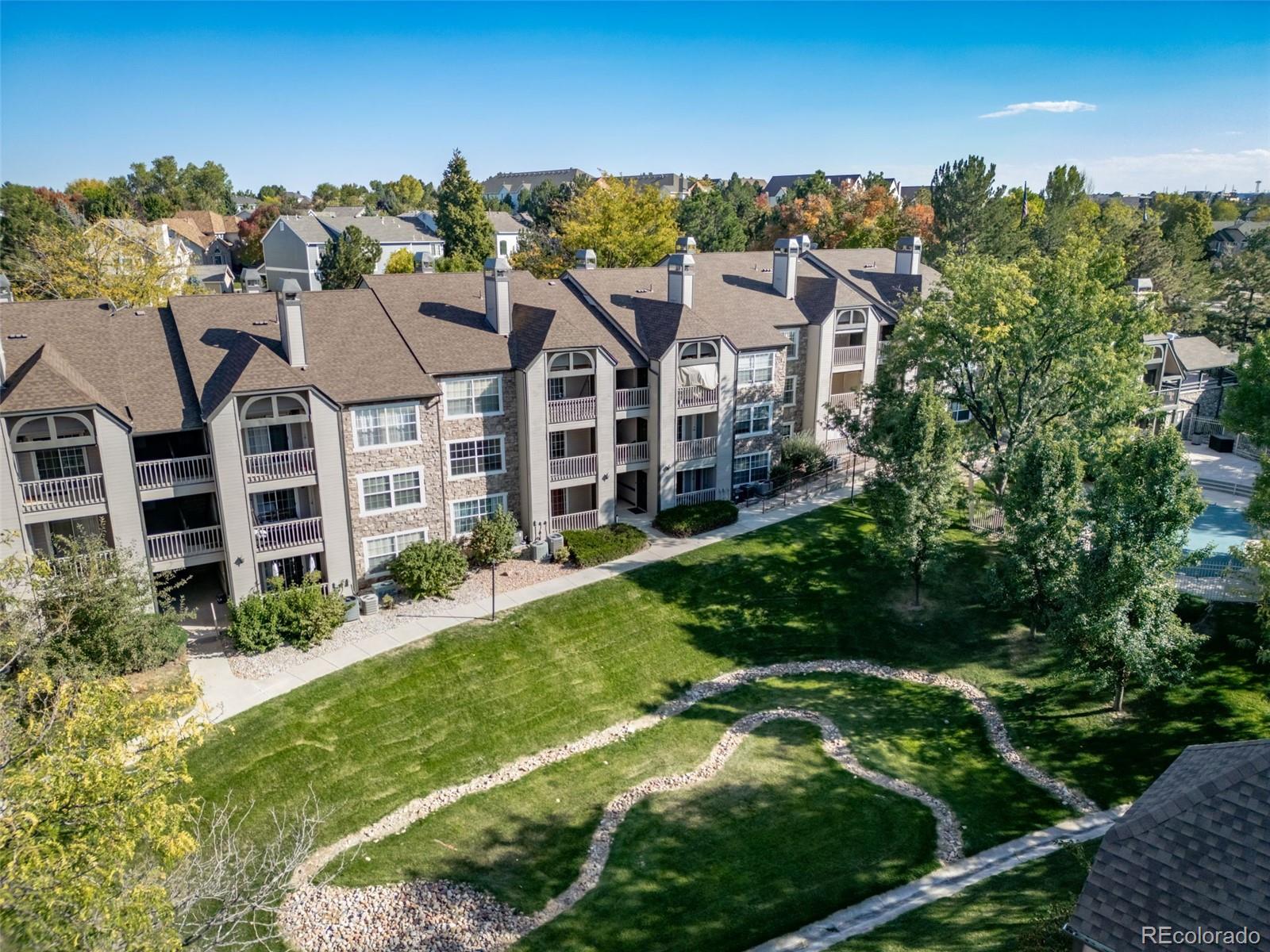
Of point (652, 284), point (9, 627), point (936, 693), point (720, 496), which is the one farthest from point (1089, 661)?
point (9, 627)

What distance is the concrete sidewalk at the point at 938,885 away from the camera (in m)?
19.7

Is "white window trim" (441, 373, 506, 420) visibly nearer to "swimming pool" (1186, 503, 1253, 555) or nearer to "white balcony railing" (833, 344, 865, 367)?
"white balcony railing" (833, 344, 865, 367)

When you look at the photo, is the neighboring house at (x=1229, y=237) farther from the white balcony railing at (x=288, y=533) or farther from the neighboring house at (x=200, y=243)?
the neighboring house at (x=200, y=243)

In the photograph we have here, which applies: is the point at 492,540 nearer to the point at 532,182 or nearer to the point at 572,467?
the point at 572,467

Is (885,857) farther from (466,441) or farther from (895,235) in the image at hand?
(895,235)

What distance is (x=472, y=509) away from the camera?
36688 millimetres

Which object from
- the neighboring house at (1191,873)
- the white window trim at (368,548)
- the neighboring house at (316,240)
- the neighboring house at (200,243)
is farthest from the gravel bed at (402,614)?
the neighboring house at (200,243)

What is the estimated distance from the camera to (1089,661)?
28188mm

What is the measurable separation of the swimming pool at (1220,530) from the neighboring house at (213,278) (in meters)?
64.4

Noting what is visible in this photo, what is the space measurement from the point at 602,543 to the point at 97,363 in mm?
19832

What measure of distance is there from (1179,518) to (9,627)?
104 ft

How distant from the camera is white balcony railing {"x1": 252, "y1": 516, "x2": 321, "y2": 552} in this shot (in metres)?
31.2

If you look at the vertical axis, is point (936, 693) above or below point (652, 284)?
below

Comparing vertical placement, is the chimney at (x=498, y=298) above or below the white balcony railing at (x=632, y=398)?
above
